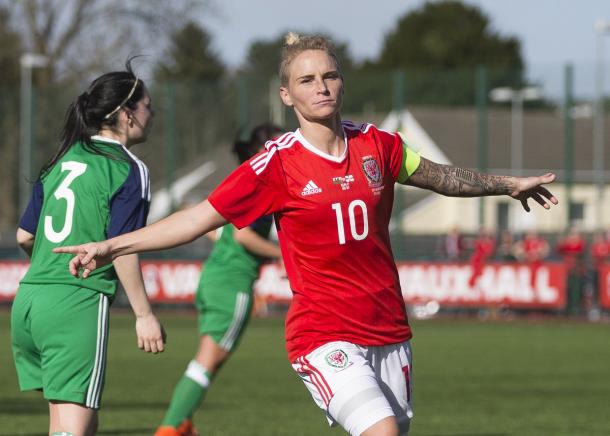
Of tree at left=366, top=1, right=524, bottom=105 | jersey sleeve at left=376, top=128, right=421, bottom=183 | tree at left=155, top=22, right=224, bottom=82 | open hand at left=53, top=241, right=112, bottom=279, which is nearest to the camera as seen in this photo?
open hand at left=53, top=241, right=112, bottom=279

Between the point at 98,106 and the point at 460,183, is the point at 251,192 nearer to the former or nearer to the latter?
the point at 460,183

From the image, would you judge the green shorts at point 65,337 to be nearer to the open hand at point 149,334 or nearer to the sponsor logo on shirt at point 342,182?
the open hand at point 149,334

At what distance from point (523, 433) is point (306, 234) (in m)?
5.29

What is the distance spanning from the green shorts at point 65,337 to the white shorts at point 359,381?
3.08 feet

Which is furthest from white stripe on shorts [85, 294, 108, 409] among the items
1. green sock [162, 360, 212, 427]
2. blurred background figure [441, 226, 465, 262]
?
blurred background figure [441, 226, 465, 262]

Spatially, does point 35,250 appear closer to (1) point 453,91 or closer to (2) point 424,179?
(2) point 424,179

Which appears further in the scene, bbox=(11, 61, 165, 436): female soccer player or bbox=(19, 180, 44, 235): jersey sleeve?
bbox=(19, 180, 44, 235): jersey sleeve

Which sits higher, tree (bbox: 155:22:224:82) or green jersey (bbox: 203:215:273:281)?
green jersey (bbox: 203:215:273:281)

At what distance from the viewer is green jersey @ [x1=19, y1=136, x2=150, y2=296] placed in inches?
242

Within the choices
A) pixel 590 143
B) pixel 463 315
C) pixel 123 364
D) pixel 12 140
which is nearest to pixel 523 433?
pixel 123 364

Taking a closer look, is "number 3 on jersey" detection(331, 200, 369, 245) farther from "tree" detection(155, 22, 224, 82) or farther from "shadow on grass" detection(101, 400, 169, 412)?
"tree" detection(155, 22, 224, 82)

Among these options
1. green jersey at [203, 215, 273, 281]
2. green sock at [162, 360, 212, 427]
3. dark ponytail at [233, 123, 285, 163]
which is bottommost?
green sock at [162, 360, 212, 427]

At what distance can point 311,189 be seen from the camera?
5.63m

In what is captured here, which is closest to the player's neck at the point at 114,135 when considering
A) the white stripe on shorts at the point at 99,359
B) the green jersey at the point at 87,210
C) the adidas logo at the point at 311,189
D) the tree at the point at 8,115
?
the green jersey at the point at 87,210
